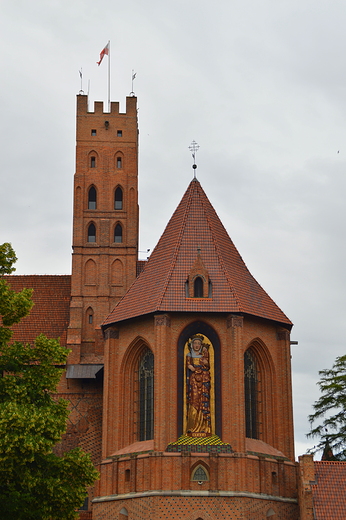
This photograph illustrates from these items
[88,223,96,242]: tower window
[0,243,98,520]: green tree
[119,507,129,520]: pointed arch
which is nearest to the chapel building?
[119,507,129,520]: pointed arch

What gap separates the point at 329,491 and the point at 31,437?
14.8 metres

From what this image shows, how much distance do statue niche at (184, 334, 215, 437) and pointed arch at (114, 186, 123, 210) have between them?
12.3m

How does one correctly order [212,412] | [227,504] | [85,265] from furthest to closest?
[85,265], [212,412], [227,504]

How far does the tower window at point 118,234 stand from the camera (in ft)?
147

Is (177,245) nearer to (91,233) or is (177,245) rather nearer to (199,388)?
(199,388)

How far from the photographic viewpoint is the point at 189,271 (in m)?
37.0

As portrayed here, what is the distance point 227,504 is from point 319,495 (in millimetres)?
3691

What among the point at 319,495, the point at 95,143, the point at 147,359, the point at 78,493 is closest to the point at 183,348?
the point at 147,359

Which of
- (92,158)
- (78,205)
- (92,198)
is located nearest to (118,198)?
(92,198)

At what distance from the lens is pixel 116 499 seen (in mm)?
33875

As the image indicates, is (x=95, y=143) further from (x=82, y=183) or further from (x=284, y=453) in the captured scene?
(x=284, y=453)

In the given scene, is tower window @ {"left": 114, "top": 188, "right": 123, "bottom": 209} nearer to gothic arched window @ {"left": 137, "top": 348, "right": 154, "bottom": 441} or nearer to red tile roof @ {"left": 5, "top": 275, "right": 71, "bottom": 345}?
red tile roof @ {"left": 5, "top": 275, "right": 71, "bottom": 345}

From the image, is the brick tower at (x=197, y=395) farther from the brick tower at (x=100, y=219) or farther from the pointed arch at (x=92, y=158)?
the pointed arch at (x=92, y=158)

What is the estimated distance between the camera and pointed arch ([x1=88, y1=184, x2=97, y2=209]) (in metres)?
45.3
